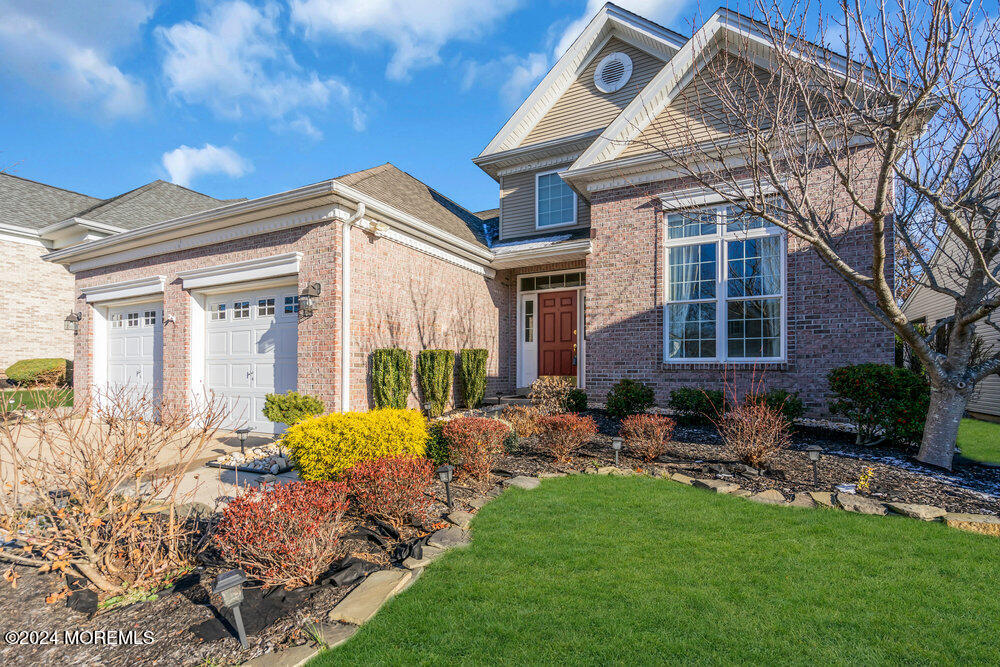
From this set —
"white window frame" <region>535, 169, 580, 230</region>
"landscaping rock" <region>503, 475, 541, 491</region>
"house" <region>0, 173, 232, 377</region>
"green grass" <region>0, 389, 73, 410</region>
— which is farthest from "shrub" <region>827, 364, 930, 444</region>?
"house" <region>0, 173, 232, 377</region>

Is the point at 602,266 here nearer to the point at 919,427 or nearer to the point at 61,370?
the point at 919,427

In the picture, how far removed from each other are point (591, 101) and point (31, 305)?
59.6 ft

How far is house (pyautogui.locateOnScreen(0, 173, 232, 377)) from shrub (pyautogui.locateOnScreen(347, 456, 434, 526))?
14373 millimetres

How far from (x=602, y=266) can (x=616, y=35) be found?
6267mm

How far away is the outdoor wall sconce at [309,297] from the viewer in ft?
25.8

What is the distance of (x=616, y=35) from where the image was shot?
11.5 m

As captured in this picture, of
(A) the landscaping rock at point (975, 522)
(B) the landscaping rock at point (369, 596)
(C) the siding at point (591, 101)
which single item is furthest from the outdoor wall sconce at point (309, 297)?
(A) the landscaping rock at point (975, 522)

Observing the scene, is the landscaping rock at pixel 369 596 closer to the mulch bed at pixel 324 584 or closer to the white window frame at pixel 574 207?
the mulch bed at pixel 324 584

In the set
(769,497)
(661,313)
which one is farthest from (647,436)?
(661,313)

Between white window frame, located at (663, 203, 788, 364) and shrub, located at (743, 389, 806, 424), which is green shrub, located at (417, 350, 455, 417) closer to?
white window frame, located at (663, 203, 788, 364)

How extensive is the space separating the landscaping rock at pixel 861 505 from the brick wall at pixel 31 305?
2029cm

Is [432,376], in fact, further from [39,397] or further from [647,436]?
[39,397]

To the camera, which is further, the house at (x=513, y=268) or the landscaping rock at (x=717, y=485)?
the house at (x=513, y=268)

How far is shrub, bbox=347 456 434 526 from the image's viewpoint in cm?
393
